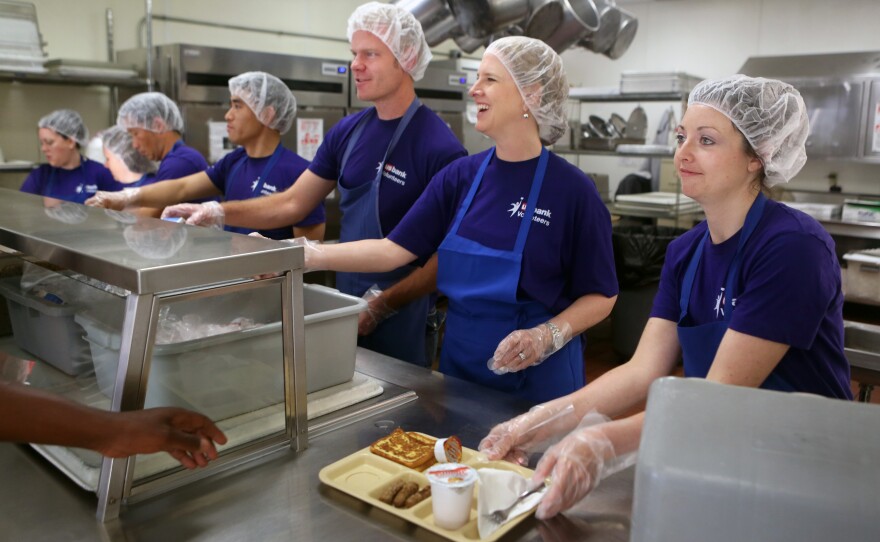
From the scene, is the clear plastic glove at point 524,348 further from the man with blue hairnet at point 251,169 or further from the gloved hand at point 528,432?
the man with blue hairnet at point 251,169

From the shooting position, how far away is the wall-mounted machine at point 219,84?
4.25 meters

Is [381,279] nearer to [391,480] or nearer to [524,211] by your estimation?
[524,211]

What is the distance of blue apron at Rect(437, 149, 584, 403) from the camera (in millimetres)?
1768

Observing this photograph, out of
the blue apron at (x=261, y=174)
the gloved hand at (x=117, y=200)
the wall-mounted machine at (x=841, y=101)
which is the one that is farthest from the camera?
the wall-mounted machine at (x=841, y=101)

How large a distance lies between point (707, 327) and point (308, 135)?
3.90 metres

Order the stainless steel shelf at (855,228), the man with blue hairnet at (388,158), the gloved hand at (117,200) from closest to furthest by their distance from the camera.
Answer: the man with blue hairnet at (388,158) < the gloved hand at (117,200) < the stainless steel shelf at (855,228)

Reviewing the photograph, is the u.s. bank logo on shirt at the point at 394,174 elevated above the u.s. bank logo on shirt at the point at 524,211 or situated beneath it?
elevated above

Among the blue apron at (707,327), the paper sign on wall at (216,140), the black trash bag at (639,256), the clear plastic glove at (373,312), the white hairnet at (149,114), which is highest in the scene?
the white hairnet at (149,114)

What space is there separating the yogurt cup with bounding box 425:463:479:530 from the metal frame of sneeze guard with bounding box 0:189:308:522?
1.26 ft

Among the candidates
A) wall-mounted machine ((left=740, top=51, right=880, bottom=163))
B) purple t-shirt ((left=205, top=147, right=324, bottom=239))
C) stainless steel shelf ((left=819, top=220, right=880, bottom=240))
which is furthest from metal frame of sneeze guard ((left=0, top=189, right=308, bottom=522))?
wall-mounted machine ((left=740, top=51, right=880, bottom=163))

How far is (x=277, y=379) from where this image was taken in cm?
137

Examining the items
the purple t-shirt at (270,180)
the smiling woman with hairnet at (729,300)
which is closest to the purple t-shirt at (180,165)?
the purple t-shirt at (270,180)

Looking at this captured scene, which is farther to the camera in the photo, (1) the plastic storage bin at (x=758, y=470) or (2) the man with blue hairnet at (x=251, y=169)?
(2) the man with blue hairnet at (x=251, y=169)

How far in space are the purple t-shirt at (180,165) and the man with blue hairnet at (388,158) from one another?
98 centimetres
